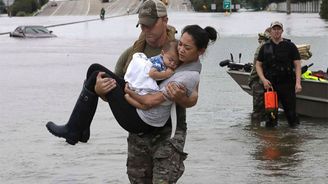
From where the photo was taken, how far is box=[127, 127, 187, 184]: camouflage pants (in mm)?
5613

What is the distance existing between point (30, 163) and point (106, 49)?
28.1 meters

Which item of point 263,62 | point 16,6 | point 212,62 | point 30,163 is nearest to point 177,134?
point 30,163

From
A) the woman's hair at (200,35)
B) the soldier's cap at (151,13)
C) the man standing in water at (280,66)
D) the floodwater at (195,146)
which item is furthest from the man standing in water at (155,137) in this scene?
the man standing in water at (280,66)

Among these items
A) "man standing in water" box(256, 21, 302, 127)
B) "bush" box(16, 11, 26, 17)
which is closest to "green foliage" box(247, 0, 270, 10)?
"bush" box(16, 11, 26, 17)

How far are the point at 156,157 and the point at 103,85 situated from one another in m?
0.65

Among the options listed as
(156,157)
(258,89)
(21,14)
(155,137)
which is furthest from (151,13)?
(21,14)

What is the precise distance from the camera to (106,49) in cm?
3791

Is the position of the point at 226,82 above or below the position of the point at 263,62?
below

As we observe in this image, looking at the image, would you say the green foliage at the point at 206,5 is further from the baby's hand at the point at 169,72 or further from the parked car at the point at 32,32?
the baby's hand at the point at 169,72

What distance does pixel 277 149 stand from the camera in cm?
1045

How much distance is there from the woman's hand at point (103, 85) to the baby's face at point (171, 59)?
1.28 ft

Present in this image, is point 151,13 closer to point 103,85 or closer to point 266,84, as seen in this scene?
point 103,85

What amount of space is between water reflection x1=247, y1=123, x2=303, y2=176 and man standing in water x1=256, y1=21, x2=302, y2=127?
508mm

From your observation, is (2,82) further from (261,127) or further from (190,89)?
(190,89)
